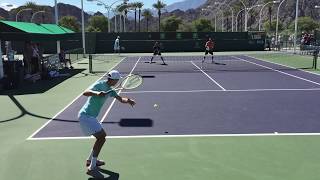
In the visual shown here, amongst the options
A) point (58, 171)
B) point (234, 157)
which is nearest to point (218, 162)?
point (234, 157)

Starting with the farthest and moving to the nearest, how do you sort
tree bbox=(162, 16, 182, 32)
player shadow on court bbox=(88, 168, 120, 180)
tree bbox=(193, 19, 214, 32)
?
tree bbox=(162, 16, 182, 32)
tree bbox=(193, 19, 214, 32)
player shadow on court bbox=(88, 168, 120, 180)

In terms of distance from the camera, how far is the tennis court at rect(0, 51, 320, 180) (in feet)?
27.4

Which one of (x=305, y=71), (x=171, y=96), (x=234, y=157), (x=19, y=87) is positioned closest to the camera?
(x=234, y=157)

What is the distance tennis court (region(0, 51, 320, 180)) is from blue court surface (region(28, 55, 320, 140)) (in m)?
0.02

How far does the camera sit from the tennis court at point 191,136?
27.4 feet

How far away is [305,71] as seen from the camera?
25.6 meters

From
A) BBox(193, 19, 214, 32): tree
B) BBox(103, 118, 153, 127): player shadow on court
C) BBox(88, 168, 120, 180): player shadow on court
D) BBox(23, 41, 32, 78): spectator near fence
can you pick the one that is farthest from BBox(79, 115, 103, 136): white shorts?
BBox(193, 19, 214, 32): tree

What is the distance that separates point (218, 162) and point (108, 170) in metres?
2.01

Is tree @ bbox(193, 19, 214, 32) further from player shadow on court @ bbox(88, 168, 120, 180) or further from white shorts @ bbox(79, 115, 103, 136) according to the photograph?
white shorts @ bbox(79, 115, 103, 136)

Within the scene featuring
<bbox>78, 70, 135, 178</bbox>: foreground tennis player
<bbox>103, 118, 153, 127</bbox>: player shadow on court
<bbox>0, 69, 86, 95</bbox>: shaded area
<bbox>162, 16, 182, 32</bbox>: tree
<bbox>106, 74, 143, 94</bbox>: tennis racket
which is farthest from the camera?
<bbox>162, 16, 182, 32</bbox>: tree

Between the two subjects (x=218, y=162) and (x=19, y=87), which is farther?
(x=19, y=87)

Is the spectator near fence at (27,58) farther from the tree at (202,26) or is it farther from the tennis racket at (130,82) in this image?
the tree at (202,26)

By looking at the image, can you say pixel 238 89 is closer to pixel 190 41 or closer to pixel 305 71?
pixel 305 71

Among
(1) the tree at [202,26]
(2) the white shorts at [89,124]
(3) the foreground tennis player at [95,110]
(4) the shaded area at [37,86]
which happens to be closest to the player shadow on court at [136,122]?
(3) the foreground tennis player at [95,110]
